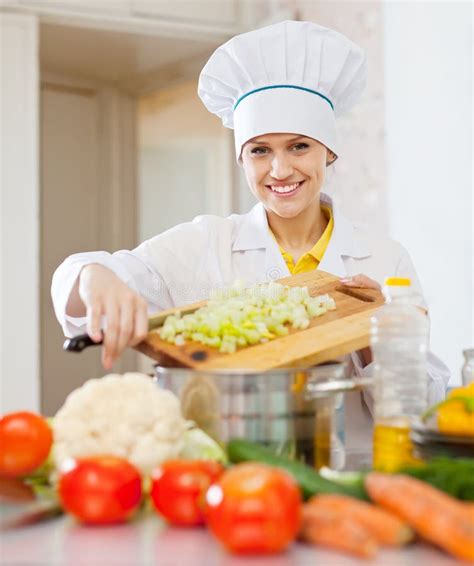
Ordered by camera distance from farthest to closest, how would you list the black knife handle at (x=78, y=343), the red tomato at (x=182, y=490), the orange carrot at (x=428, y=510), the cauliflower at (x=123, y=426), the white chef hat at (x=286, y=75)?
the white chef hat at (x=286, y=75), the black knife handle at (x=78, y=343), the cauliflower at (x=123, y=426), the red tomato at (x=182, y=490), the orange carrot at (x=428, y=510)

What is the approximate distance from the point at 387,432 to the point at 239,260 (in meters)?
0.95

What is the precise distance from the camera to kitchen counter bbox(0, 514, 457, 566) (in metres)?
0.87

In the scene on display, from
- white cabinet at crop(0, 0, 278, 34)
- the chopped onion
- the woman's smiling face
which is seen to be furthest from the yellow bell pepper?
white cabinet at crop(0, 0, 278, 34)

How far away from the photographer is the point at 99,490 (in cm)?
98

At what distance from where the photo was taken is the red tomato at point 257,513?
86cm

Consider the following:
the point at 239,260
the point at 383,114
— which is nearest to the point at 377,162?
the point at 383,114

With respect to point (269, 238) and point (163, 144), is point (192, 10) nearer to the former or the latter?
point (163, 144)

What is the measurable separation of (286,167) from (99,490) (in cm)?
115

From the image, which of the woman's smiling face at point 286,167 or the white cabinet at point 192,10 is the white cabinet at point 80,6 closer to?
the white cabinet at point 192,10

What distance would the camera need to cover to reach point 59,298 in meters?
1.66

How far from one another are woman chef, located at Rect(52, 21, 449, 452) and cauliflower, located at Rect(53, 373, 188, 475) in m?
0.85

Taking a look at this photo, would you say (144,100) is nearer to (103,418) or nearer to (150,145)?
(150,145)

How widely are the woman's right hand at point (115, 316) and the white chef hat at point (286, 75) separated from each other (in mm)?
689

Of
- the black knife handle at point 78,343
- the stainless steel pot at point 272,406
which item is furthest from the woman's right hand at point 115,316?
the stainless steel pot at point 272,406
